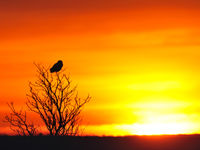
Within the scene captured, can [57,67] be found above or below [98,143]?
above

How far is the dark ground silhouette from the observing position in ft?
120

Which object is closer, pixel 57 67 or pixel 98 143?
pixel 98 143

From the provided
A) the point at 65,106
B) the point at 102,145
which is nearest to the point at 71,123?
the point at 65,106

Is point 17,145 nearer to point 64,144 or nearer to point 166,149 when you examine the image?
point 64,144

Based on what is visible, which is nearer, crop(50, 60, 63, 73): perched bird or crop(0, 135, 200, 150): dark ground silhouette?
crop(0, 135, 200, 150): dark ground silhouette

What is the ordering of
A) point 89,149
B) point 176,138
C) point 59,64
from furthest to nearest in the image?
point 59,64 → point 176,138 → point 89,149

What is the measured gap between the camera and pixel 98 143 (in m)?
37.6

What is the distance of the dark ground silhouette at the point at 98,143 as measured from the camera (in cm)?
3662

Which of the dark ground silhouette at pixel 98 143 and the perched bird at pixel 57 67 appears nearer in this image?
the dark ground silhouette at pixel 98 143

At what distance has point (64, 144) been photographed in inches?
1447

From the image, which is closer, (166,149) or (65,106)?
(166,149)

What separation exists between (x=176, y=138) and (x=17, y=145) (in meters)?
6.98

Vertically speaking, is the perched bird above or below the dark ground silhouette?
above

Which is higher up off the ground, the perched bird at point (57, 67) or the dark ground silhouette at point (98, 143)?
the perched bird at point (57, 67)
